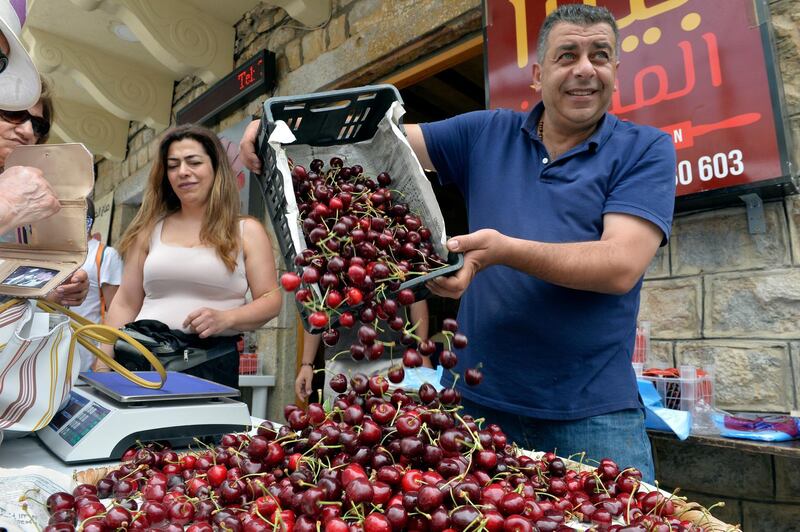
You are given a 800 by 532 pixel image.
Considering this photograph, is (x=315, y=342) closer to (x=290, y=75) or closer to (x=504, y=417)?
(x=504, y=417)

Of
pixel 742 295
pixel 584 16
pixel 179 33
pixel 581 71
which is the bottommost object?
pixel 742 295

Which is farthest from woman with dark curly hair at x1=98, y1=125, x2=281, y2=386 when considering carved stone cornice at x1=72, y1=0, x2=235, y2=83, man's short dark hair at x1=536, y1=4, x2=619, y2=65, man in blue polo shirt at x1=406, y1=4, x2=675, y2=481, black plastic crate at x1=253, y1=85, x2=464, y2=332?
carved stone cornice at x1=72, y1=0, x2=235, y2=83

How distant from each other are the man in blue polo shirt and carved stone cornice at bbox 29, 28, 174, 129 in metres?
5.07

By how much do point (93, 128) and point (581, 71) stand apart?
671cm

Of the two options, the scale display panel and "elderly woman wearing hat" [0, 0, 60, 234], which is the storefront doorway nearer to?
"elderly woman wearing hat" [0, 0, 60, 234]

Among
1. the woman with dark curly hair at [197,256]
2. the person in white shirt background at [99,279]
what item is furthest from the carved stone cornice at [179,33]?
the woman with dark curly hair at [197,256]

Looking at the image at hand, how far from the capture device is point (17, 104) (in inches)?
42.9

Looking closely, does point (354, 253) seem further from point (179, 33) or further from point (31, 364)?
point (179, 33)

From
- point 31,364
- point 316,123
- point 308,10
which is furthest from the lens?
point 308,10

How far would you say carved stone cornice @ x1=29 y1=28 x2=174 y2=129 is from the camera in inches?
199

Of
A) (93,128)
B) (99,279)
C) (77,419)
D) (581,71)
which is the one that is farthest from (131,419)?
(93,128)

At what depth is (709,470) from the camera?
215 cm

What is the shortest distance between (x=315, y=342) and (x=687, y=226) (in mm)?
1928

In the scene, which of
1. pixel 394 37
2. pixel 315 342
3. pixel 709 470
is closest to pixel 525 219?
pixel 709 470
